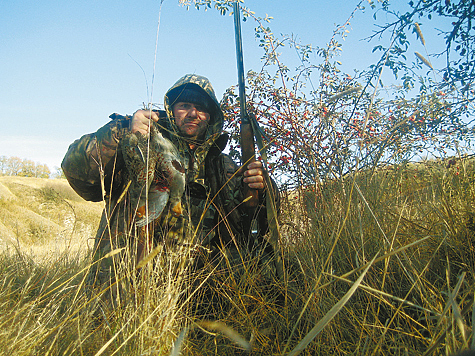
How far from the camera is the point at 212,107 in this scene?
11.4 feet

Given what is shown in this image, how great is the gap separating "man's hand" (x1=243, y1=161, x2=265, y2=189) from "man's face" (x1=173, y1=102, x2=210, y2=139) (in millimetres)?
940

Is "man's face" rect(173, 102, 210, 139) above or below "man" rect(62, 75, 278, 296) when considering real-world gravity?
above

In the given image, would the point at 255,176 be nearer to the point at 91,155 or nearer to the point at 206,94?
the point at 91,155

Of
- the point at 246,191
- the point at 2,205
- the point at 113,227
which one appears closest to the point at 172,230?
the point at 113,227

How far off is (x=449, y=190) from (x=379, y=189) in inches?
14.3

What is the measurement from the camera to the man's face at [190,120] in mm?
2998

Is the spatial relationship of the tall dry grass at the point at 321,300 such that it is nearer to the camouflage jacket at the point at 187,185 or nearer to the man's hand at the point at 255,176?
the man's hand at the point at 255,176

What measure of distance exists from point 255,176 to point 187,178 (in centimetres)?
78

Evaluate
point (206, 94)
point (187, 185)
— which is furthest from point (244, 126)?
point (206, 94)

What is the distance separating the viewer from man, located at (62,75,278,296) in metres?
2.22

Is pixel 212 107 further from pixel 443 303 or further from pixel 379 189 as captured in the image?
pixel 443 303

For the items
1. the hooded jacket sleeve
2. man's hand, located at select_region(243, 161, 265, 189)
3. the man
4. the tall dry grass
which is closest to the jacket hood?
the man

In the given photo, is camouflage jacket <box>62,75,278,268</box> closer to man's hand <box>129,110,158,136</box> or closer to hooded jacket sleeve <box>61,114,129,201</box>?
hooded jacket sleeve <box>61,114,129,201</box>

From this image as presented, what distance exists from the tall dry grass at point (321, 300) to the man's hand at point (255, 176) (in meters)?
0.38
